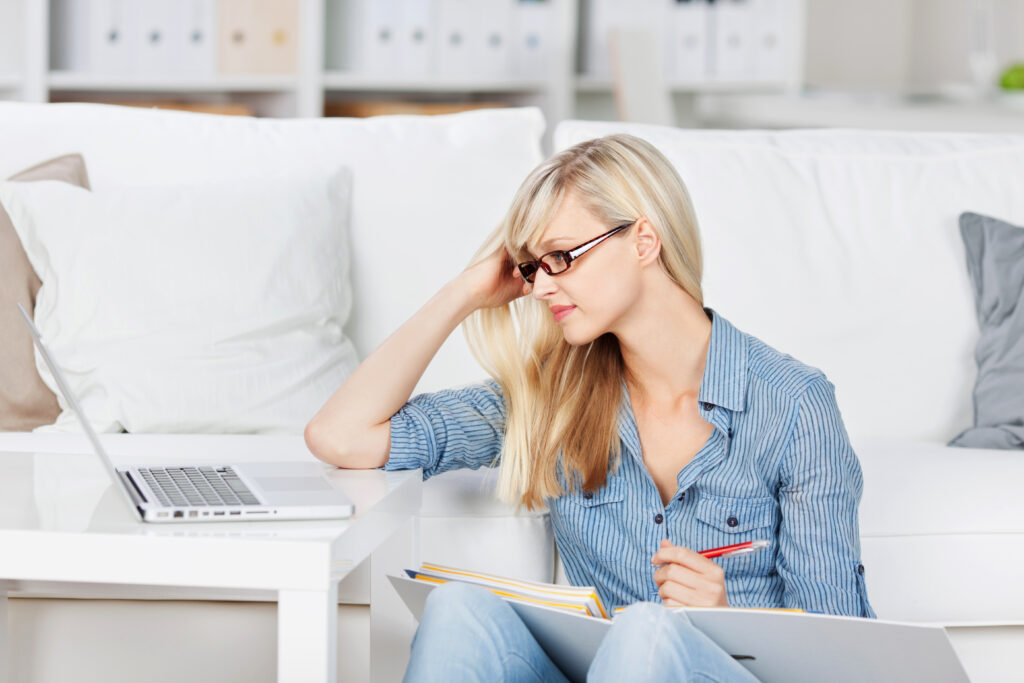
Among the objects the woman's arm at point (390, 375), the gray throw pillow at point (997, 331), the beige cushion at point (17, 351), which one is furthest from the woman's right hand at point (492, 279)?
the gray throw pillow at point (997, 331)

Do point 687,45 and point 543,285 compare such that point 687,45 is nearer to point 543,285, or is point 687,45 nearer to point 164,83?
point 164,83

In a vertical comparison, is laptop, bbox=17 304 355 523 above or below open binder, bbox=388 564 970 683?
above

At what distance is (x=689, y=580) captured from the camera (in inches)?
44.8

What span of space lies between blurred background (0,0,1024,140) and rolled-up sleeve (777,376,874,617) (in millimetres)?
2113

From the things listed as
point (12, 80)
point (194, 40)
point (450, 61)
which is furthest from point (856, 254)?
point (12, 80)

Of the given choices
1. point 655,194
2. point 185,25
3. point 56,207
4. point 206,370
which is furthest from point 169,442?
point 185,25

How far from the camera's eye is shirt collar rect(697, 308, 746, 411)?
1.25m

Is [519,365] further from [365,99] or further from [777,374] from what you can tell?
[365,99]

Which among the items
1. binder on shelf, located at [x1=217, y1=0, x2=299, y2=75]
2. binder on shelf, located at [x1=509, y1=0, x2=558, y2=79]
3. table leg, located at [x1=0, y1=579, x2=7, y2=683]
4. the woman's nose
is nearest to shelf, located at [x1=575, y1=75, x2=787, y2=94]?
binder on shelf, located at [x1=509, y1=0, x2=558, y2=79]

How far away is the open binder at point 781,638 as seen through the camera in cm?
100

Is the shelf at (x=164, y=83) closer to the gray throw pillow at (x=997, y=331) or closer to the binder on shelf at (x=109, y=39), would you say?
the binder on shelf at (x=109, y=39)

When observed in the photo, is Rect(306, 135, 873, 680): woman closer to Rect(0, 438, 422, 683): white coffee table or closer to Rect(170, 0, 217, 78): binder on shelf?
Rect(0, 438, 422, 683): white coffee table

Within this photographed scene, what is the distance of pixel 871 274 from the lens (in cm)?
188

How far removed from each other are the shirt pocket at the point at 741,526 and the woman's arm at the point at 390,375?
0.34 metres
